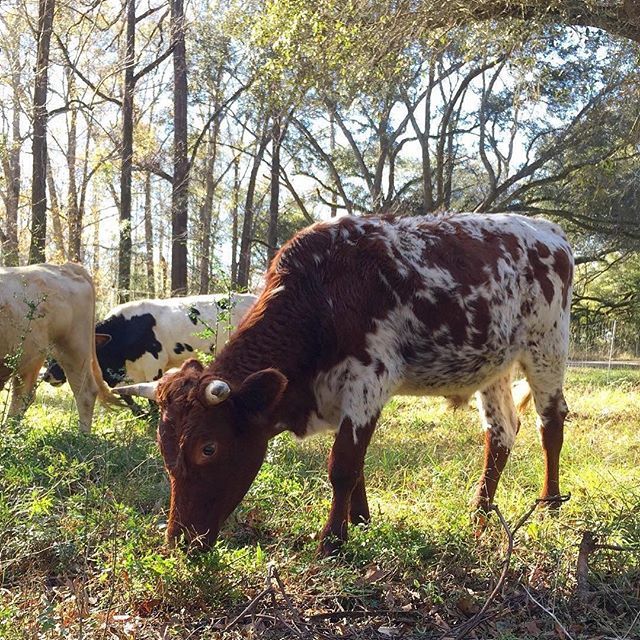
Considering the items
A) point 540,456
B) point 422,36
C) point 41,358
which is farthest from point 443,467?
point 422,36

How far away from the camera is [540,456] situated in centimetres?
626

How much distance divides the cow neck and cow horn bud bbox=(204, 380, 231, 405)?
45 cm

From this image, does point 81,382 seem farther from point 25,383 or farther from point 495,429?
point 495,429

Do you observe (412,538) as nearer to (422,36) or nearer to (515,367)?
(515,367)

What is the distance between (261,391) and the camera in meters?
3.85

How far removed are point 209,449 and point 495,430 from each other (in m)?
2.49

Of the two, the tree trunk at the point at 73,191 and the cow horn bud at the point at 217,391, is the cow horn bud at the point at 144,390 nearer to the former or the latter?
the cow horn bud at the point at 217,391

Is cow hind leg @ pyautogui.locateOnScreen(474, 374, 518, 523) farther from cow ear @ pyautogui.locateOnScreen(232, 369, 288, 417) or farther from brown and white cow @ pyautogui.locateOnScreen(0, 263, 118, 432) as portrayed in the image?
brown and white cow @ pyautogui.locateOnScreen(0, 263, 118, 432)

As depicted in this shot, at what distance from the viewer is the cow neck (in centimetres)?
417

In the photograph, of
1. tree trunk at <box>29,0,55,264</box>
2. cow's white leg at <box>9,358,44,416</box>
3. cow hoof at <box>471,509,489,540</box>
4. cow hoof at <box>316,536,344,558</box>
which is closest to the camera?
cow hoof at <box>316,536,344,558</box>

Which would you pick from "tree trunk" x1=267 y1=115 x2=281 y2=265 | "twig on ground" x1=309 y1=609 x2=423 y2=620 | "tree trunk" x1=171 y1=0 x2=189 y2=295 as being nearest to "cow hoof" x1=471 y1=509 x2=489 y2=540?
"twig on ground" x1=309 y1=609 x2=423 y2=620

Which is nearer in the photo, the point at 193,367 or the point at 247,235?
the point at 193,367

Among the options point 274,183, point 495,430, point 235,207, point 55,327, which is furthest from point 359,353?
point 235,207

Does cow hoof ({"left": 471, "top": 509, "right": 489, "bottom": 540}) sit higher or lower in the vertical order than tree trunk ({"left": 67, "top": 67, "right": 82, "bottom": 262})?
lower
